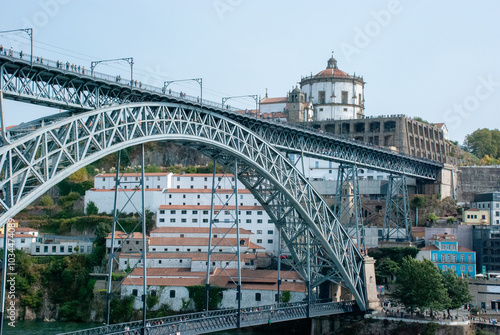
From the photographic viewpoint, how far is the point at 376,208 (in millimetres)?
84562

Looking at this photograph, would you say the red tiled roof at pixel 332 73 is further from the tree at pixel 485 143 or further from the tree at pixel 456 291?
the tree at pixel 456 291

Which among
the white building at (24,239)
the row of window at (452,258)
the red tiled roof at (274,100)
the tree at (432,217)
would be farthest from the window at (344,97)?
the white building at (24,239)

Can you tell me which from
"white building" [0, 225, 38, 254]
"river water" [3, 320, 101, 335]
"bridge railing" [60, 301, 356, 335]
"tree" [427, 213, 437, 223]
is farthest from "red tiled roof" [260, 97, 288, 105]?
"bridge railing" [60, 301, 356, 335]

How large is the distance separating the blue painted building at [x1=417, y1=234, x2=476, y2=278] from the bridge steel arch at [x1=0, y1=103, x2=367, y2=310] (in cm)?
1482

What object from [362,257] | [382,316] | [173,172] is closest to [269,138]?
[362,257]

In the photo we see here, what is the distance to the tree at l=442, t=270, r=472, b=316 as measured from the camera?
57.3 meters

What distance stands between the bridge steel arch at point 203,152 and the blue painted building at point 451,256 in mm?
14822

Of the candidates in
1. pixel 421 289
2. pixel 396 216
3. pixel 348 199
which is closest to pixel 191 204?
pixel 396 216

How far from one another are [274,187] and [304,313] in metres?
8.55

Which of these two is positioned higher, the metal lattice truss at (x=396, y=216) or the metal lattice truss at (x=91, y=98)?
the metal lattice truss at (x=91, y=98)

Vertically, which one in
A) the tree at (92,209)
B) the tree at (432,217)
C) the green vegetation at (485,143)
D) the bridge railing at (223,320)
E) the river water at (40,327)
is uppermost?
the green vegetation at (485,143)

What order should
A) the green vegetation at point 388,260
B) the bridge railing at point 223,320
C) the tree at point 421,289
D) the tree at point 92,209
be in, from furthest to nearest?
the tree at point 92,209 < the green vegetation at point 388,260 < the tree at point 421,289 < the bridge railing at point 223,320

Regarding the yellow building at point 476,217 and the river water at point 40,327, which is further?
the yellow building at point 476,217

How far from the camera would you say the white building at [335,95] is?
10369cm
